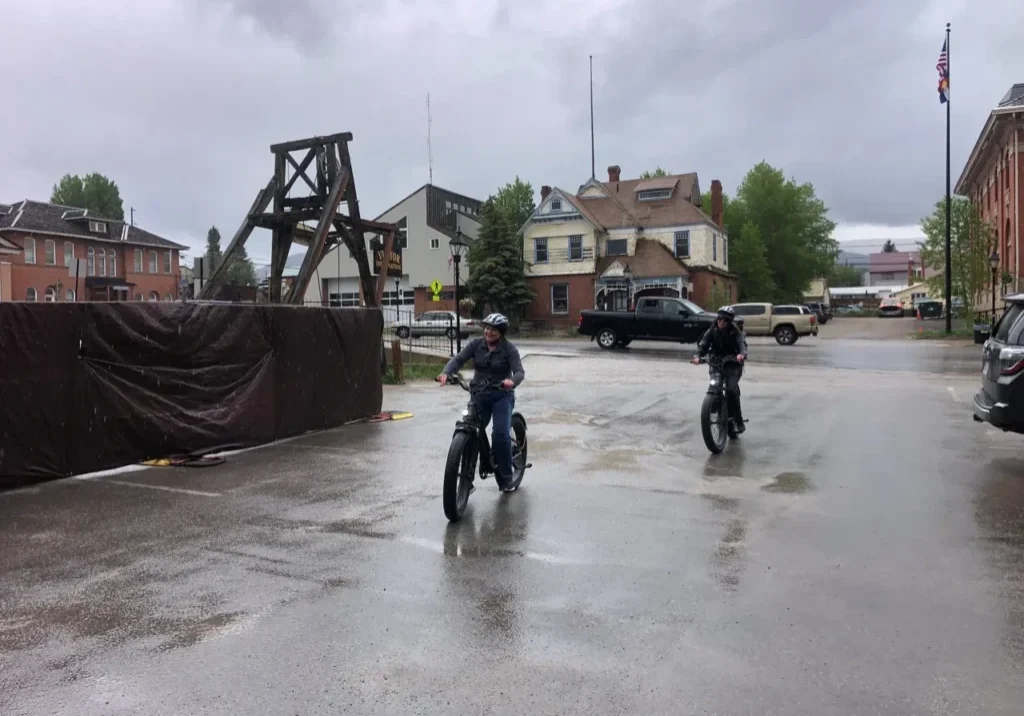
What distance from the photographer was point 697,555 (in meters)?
5.67

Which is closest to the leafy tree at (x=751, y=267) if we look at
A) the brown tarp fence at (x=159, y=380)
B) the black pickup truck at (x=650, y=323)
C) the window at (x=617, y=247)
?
the window at (x=617, y=247)

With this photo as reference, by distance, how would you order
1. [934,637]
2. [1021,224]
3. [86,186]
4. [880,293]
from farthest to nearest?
1. [880,293]
2. [86,186]
3. [1021,224]
4. [934,637]

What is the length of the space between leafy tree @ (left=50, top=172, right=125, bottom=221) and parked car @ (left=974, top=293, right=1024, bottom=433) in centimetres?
8891

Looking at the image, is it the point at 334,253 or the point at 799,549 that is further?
the point at 334,253

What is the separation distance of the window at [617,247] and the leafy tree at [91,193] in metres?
56.7

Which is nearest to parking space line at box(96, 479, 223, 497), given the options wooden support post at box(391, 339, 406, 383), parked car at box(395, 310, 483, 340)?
wooden support post at box(391, 339, 406, 383)

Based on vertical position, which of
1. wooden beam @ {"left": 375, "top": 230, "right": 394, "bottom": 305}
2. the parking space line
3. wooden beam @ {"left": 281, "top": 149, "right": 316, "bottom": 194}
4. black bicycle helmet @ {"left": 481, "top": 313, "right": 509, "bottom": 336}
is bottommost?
the parking space line

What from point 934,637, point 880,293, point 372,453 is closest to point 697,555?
point 934,637

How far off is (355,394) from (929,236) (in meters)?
50.0

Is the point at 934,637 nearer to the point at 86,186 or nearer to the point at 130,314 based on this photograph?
the point at 130,314

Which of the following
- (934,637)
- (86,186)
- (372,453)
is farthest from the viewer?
(86,186)

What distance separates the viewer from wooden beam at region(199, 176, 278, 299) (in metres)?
14.5

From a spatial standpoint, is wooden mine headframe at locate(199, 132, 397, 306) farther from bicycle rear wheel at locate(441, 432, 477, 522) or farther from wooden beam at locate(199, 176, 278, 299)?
bicycle rear wheel at locate(441, 432, 477, 522)

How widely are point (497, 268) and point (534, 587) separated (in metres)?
44.7
